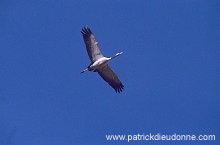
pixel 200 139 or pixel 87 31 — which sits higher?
pixel 87 31

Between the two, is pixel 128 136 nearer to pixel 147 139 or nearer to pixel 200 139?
pixel 147 139

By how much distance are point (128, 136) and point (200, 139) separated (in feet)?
16.6

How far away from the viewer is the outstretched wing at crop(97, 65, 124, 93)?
3334cm

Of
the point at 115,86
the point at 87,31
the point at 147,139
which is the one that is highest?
the point at 87,31

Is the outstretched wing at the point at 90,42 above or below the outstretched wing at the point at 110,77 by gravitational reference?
above

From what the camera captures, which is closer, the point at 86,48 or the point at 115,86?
the point at 86,48

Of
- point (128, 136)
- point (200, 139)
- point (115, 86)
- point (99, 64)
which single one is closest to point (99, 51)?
point (99, 64)

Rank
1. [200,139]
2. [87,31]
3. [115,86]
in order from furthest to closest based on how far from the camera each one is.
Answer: [115,86] < [87,31] < [200,139]

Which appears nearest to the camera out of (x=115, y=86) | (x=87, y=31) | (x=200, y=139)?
(x=200, y=139)

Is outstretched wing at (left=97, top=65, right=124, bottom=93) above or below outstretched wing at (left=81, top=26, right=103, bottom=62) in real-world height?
below

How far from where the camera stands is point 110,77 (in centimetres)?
3403

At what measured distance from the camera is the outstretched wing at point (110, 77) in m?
33.3

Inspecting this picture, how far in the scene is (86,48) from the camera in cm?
3238

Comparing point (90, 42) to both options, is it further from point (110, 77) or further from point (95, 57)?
point (110, 77)
